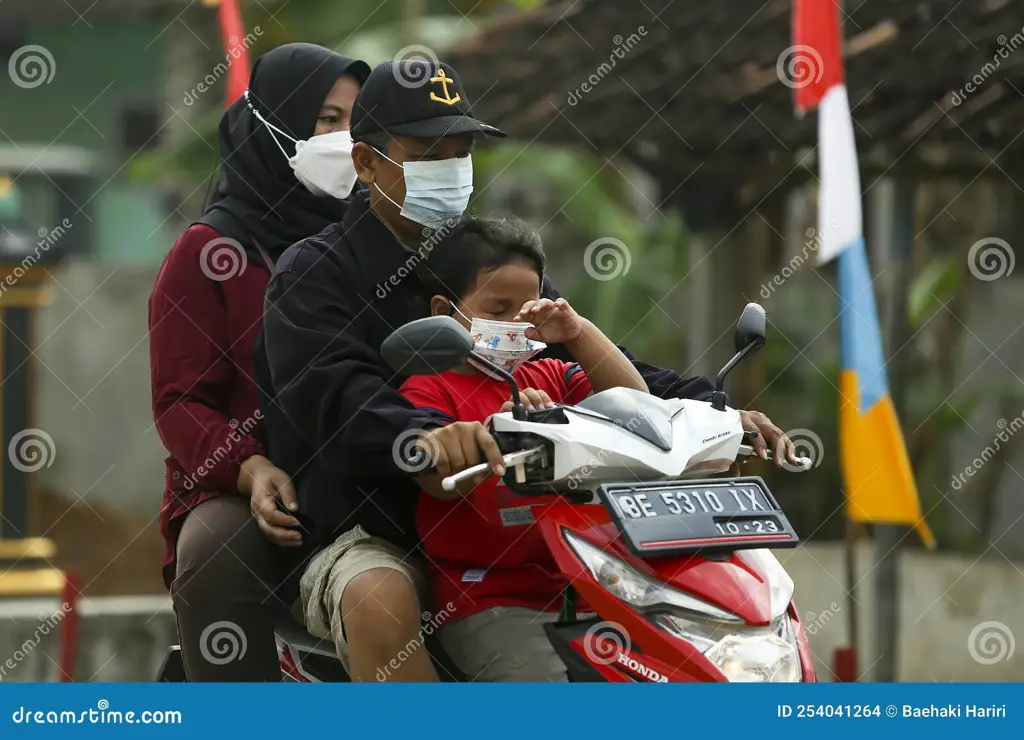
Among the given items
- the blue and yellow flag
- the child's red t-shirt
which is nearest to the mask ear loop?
the child's red t-shirt

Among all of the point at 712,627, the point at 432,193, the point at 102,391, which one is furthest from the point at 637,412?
the point at 102,391

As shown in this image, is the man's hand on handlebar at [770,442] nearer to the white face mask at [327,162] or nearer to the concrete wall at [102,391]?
the white face mask at [327,162]

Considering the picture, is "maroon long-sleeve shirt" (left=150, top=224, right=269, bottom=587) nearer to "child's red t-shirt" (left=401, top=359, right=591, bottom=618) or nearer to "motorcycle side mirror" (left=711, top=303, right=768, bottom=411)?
"child's red t-shirt" (left=401, top=359, right=591, bottom=618)

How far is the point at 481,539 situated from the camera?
3.29m

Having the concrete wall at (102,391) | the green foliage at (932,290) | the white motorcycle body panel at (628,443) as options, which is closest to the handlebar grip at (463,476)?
the white motorcycle body panel at (628,443)

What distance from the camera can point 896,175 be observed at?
7980mm

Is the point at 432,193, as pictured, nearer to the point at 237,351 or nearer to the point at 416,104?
the point at 416,104

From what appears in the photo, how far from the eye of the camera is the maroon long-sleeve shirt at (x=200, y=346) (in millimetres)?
4055

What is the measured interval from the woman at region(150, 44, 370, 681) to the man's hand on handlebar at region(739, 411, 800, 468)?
41.7 inches

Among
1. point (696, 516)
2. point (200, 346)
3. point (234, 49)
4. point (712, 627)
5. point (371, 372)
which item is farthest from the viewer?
point (234, 49)

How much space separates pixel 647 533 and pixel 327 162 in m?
1.77

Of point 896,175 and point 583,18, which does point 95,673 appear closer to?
point 583,18

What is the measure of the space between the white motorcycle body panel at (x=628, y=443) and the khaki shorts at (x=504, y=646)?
0.36m

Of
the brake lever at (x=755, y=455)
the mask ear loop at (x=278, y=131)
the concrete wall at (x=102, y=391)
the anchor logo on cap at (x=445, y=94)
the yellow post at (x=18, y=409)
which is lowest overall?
the concrete wall at (x=102, y=391)
